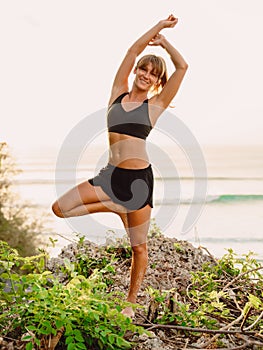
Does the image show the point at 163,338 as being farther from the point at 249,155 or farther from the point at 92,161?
the point at 249,155

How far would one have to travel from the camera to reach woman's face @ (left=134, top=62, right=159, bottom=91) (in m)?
3.18

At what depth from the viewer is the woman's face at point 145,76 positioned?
3185 millimetres

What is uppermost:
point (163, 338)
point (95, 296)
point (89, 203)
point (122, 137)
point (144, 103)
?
point (144, 103)

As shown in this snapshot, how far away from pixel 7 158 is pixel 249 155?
4.20 metres

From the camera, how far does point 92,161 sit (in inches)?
288

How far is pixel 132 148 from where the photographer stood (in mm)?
3188

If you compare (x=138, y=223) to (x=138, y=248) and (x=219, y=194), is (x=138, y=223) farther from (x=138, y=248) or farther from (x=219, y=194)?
(x=219, y=194)

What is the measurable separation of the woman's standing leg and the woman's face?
0.68 meters

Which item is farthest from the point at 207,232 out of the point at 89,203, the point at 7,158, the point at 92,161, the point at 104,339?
the point at 104,339

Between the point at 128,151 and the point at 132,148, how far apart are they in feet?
0.09

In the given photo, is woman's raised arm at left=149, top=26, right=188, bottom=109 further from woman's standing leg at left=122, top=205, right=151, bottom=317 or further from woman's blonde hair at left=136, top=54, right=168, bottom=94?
woman's standing leg at left=122, top=205, right=151, bottom=317

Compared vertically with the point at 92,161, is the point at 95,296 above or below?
below

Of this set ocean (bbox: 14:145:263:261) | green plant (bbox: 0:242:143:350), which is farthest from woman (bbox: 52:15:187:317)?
ocean (bbox: 14:145:263:261)

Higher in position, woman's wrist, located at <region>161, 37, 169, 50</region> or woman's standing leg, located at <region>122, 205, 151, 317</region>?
woman's wrist, located at <region>161, 37, 169, 50</region>
